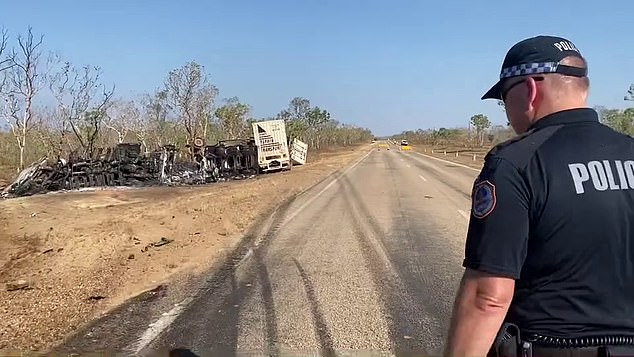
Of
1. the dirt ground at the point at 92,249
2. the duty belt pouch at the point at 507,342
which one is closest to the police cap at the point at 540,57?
the duty belt pouch at the point at 507,342

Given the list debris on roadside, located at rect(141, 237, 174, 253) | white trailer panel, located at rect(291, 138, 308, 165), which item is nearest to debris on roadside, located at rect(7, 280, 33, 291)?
debris on roadside, located at rect(141, 237, 174, 253)

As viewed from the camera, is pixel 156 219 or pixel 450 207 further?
pixel 450 207

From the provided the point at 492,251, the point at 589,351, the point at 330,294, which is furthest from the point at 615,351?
the point at 330,294

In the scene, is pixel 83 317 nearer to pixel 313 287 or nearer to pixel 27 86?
pixel 313 287

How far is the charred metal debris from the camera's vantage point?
→ 22.4 metres

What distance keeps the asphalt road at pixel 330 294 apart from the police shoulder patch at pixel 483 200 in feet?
9.39

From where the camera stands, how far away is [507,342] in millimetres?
1916

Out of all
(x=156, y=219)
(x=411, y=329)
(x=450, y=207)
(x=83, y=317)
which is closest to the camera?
(x=411, y=329)

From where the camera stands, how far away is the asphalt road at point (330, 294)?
4.77m

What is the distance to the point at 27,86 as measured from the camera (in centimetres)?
3000

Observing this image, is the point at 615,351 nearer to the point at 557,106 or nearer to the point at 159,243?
the point at 557,106

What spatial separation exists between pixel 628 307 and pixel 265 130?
31620 mm

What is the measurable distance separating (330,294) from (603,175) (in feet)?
15.4

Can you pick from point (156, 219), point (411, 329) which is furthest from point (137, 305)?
point (156, 219)
